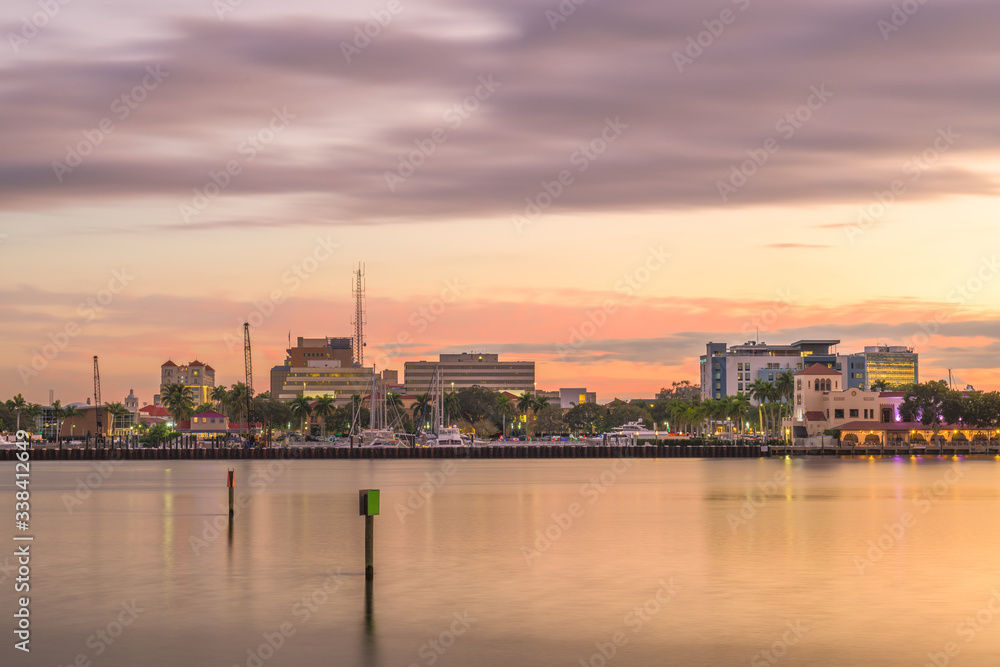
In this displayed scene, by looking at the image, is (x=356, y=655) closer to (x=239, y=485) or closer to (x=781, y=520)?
(x=781, y=520)

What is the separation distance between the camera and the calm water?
2566cm

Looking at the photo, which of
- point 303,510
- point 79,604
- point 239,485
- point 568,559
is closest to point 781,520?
point 568,559
